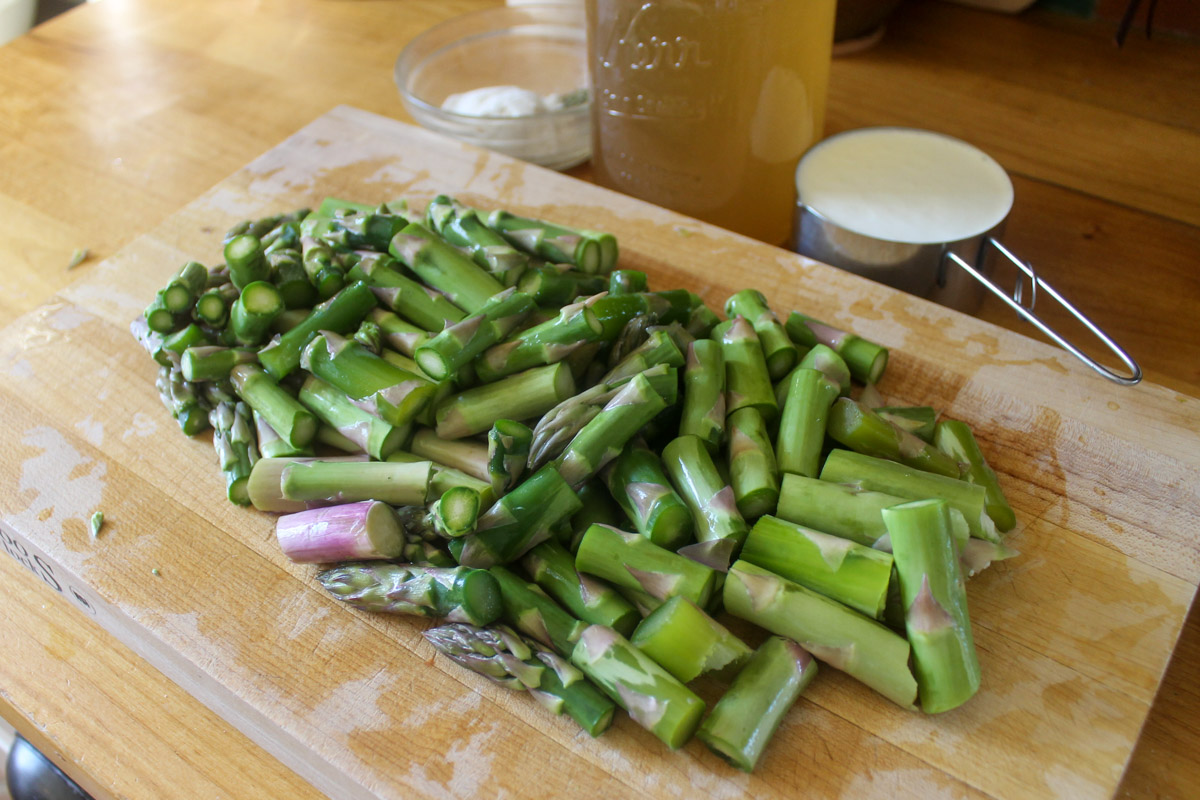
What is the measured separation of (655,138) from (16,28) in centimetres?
407

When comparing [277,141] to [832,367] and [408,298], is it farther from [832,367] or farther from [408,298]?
[832,367]

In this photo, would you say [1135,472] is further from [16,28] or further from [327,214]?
[16,28]

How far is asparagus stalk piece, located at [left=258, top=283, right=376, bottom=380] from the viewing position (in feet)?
7.72

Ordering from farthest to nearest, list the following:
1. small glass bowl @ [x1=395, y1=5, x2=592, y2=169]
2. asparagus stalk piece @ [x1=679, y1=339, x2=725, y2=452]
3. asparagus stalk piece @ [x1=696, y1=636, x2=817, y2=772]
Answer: small glass bowl @ [x1=395, y1=5, x2=592, y2=169]
asparagus stalk piece @ [x1=679, y1=339, x2=725, y2=452]
asparagus stalk piece @ [x1=696, y1=636, x2=817, y2=772]

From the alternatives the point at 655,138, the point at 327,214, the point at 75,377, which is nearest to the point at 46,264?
the point at 75,377

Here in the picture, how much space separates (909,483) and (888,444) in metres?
0.16

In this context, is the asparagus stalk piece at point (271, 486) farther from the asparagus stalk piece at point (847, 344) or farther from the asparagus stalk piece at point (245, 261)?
the asparagus stalk piece at point (847, 344)

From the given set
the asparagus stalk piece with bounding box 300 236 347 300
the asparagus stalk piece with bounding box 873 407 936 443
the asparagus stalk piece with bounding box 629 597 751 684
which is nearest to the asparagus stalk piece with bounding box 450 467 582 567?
the asparagus stalk piece with bounding box 629 597 751 684

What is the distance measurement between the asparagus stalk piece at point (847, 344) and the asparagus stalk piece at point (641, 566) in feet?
2.52

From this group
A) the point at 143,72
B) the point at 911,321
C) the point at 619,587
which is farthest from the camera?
the point at 143,72

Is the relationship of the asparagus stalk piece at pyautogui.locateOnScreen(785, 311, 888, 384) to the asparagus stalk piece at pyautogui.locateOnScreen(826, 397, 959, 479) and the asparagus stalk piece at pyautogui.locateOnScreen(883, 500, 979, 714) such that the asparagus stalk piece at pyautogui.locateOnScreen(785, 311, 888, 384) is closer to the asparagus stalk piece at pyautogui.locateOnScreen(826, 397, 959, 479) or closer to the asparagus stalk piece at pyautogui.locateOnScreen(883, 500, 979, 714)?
the asparagus stalk piece at pyautogui.locateOnScreen(826, 397, 959, 479)

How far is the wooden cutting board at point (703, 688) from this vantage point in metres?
1.69

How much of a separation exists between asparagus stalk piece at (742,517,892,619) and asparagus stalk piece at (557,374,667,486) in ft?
1.17

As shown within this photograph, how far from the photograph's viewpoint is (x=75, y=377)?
8.38ft
